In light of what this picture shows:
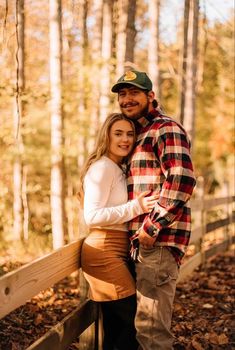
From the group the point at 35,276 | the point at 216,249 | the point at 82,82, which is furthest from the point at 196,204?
the point at 35,276

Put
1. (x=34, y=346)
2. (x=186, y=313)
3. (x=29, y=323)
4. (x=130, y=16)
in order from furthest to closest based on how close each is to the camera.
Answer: (x=130, y=16)
(x=186, y=313)
(x=29, y=323)
(x=34, y=346)

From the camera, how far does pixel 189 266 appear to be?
677cm

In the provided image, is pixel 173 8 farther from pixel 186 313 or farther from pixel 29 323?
pixel 29 323

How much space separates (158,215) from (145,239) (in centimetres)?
19

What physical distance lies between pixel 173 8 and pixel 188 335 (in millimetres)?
8440

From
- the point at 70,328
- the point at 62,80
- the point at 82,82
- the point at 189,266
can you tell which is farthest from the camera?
the point at 82,82

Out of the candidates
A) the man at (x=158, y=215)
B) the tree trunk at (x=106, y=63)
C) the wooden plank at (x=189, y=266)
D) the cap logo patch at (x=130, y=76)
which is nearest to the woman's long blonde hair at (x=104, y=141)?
the man at (x=158, y=215)

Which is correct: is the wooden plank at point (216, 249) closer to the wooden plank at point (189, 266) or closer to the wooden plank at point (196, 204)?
the wooden plank at point (189, 266)

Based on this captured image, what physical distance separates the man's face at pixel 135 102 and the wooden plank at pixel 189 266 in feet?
10.5

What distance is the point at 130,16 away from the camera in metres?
6.34

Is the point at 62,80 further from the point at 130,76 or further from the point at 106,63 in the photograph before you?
the point at 130,76

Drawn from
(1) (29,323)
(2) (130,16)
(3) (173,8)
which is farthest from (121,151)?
(3) (173,8)

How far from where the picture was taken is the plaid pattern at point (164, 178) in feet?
10.6

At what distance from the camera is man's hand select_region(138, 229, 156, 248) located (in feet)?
10.7
